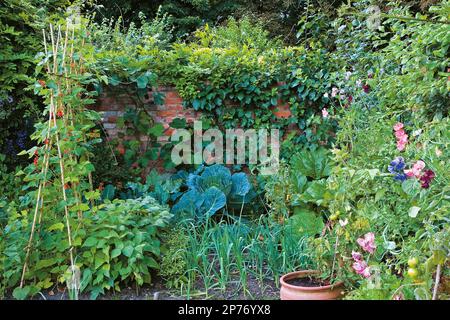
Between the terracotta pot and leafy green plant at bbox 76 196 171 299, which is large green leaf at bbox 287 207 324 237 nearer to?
the terracotta pot

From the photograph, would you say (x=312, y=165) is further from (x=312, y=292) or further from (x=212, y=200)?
(x=312, y=292)

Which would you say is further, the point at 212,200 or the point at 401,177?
the point at 212,200

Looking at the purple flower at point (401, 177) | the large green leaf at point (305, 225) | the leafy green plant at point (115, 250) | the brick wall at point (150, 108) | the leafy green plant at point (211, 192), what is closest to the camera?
the purple flower at point (401, 177)

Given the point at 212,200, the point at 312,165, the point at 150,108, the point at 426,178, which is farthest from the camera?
the point at 150,108

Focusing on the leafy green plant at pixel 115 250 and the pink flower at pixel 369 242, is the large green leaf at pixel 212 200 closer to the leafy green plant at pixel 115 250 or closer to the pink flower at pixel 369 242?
the leafy green plant at pixel 115 250

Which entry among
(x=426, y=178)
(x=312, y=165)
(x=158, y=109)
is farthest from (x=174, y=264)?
(x=158, y=109)

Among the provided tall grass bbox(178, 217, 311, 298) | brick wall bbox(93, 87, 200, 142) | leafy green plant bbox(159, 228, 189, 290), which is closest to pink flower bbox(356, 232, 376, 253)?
tall grass bbox(178, 217, 311, 298)

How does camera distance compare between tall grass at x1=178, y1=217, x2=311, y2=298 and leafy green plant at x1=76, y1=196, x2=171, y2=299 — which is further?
tall grass at x1=178, y1=217, x2=311, y2=298

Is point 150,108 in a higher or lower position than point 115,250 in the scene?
higher

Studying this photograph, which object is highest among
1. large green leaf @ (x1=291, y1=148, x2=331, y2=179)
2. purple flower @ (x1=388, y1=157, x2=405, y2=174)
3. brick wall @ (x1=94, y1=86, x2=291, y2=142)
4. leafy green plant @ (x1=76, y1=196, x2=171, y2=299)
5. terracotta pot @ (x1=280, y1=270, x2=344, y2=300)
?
brick wall @ (x1=94, y1=86, x2=291, y2=142)

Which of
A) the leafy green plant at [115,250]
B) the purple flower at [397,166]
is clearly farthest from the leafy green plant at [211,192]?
the purple flower at [397,166]

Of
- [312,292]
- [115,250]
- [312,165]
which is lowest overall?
[312,292]

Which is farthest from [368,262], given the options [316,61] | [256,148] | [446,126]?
[316,61]

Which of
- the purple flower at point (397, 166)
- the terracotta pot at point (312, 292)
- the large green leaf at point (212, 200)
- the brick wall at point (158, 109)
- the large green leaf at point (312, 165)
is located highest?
the brick wall at point (158, 109)
